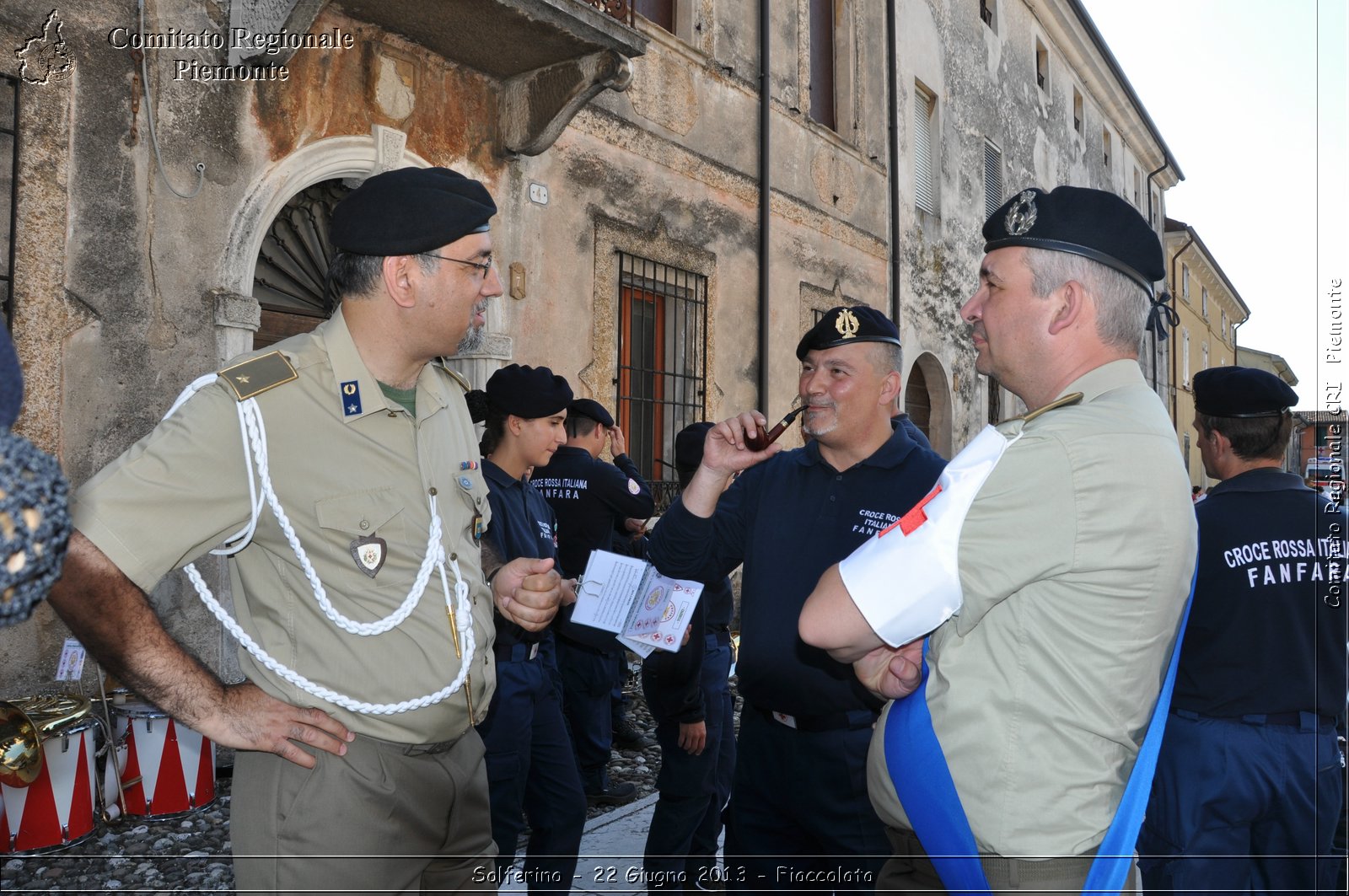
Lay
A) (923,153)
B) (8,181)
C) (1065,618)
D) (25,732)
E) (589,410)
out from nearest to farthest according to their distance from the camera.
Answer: (1065,618)
(25,732)
(8,181)
(589,410)
(923,153)

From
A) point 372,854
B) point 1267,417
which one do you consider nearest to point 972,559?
point 372,854

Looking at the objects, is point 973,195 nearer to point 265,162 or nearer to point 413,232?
point 265,162

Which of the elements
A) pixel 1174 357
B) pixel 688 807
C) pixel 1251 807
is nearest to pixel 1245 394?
pixel 1251 807

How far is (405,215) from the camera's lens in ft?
6.81

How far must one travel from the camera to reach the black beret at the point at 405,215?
2062mm

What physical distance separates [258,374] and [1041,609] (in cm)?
152

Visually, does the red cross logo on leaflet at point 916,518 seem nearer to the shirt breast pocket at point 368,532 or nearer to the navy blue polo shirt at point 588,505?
the shirt breast pocket at point 368,532

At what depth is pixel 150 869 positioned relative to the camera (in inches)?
165

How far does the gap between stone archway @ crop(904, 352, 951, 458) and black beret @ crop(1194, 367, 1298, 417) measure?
1120 centimetres

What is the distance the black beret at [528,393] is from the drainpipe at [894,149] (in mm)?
9702

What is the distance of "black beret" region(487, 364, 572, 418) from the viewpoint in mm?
3938

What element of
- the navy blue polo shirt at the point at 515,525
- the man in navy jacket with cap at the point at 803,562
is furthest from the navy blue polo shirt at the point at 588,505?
the man in navy jacket with cap at the point at 803,562

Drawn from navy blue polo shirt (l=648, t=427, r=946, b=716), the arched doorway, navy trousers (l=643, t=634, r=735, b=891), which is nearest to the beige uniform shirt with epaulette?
navy blue polo shirt (l=648, t=427, r=946, b=716)

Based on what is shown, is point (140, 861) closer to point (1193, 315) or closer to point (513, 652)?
point (513, 652)
